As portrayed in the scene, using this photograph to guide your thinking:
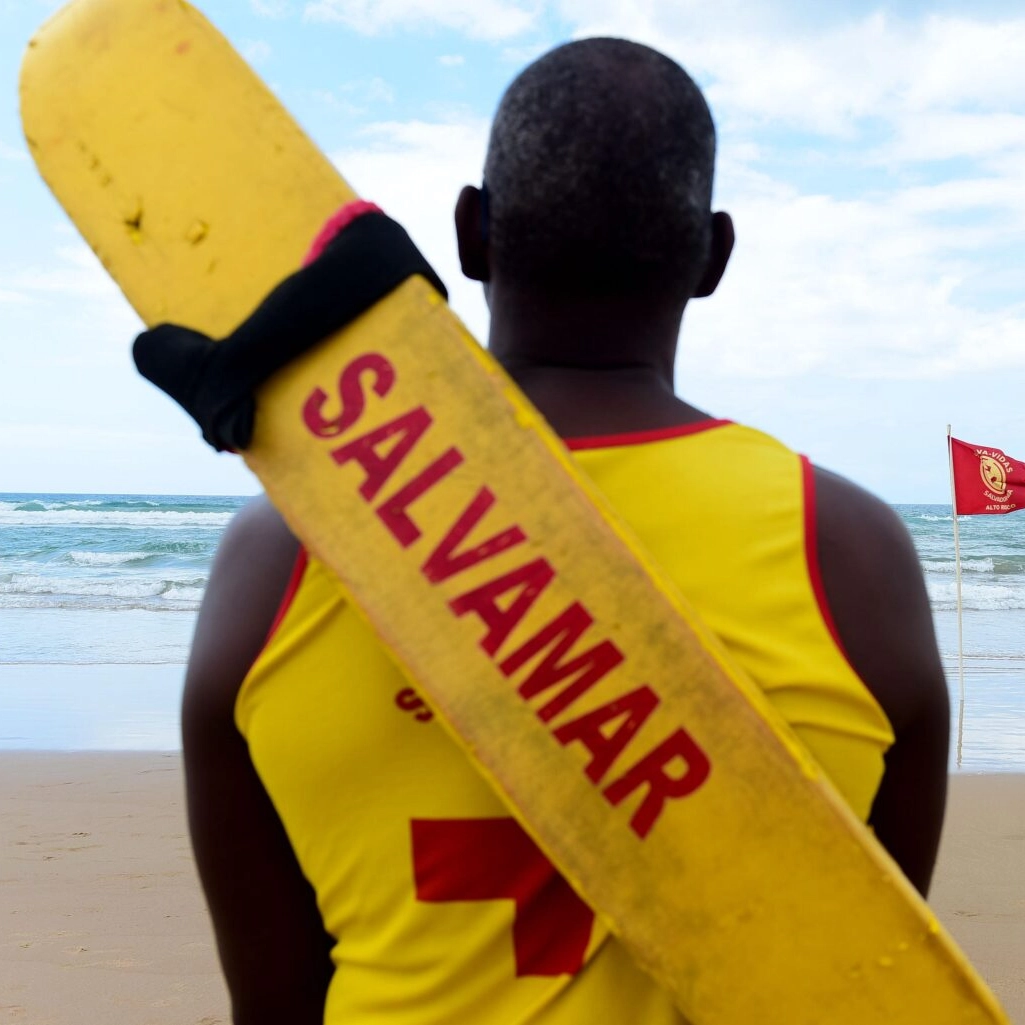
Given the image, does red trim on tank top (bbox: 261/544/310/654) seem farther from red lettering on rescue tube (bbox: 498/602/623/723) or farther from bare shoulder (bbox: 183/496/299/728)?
red lettering on rescue tube (bbox: 498/602/623/723)

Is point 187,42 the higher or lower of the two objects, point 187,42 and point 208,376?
the higher

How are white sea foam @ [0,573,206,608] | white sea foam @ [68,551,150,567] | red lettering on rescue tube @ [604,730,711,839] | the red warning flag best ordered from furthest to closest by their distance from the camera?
1. white sea foam @ [68,551,150,567]
2. white sea foam @ [0,573,206,608]
3. the red warning flag
4. red lettering on rescue tube @ [604,730,711,839]

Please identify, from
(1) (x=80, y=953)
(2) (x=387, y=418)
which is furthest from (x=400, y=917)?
(1) (x=80, y=953)

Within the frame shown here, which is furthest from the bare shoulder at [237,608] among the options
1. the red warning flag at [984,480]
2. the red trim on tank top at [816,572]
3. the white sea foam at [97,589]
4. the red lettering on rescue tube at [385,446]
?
the white sea foam at [97,589]

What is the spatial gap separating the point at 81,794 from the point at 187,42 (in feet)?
19.3

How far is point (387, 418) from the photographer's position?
3.21ft

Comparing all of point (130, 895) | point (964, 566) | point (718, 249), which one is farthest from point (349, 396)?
point (964, 566)

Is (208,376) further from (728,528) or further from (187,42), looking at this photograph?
(728,528)

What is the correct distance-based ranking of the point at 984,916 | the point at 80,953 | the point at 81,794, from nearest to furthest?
1. the point at 80,953
2. the point at 984,916
3. the point at 81,794

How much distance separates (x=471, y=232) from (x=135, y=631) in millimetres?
12893

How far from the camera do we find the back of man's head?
102 centimetres

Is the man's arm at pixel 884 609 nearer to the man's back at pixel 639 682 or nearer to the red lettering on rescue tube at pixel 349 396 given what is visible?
the man's back at pixel 639 682

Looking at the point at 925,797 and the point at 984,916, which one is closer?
the point at 925,797

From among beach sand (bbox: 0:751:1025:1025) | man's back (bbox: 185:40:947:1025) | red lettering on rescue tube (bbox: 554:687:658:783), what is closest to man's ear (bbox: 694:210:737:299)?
man's back (bbox: 185:40:947:1025)
